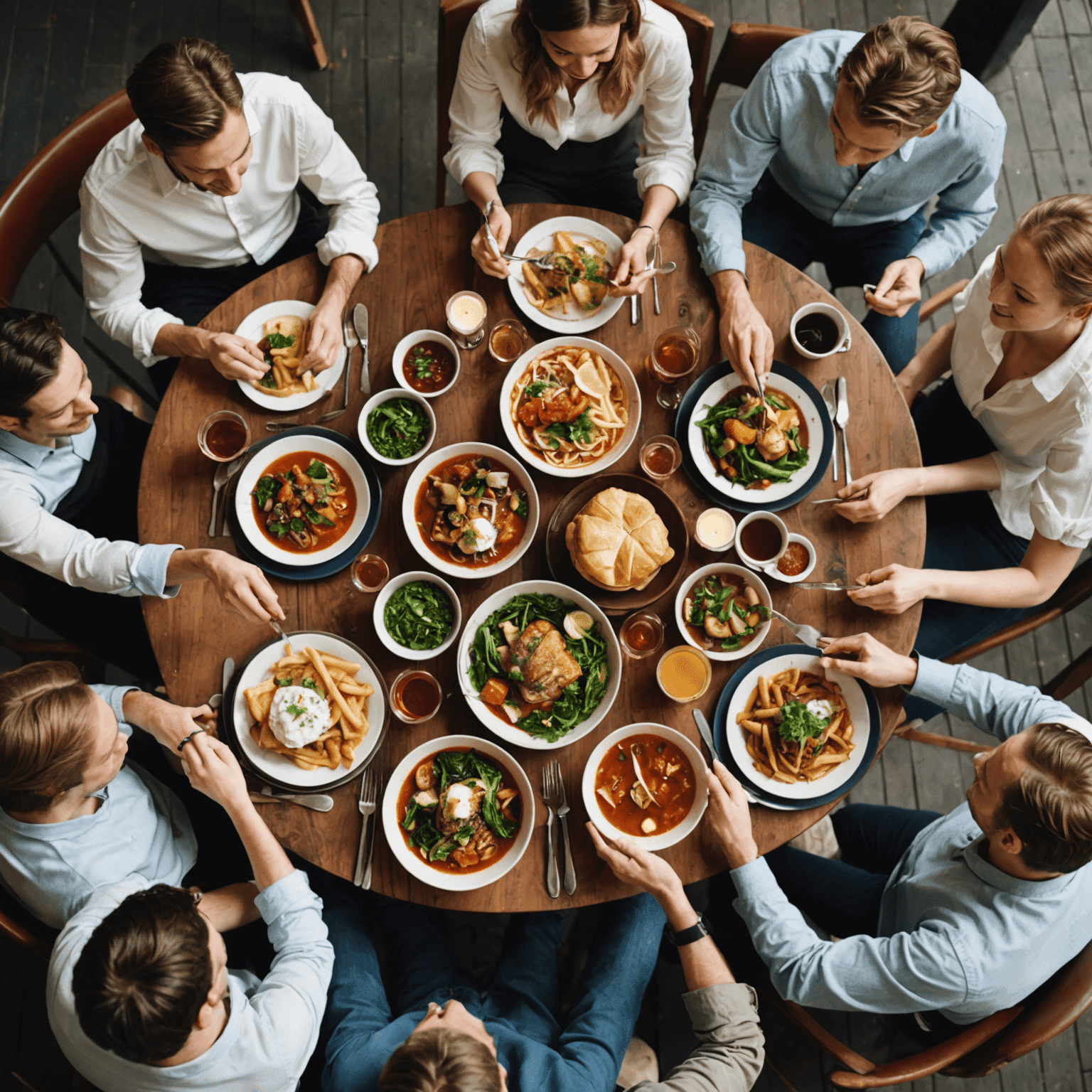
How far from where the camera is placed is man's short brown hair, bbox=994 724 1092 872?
7.06 feet

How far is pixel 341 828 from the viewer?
8.07 ft

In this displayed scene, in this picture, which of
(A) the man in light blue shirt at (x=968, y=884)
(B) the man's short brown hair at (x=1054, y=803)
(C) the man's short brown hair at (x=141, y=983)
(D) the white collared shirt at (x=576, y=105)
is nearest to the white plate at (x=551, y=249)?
(D) the white collared shirt at (x=576, y=105)

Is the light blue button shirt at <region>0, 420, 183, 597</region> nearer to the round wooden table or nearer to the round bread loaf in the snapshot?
the round wooden table

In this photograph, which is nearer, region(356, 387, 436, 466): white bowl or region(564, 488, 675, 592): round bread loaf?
region(564, 488, 675, 592): round bread loaf

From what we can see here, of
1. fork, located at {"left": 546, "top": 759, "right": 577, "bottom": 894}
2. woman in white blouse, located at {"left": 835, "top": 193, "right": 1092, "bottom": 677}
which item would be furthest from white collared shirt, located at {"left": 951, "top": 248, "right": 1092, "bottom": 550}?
fork, located at {"left": 546, "top": 759, "right": 577, "bottom": 894}

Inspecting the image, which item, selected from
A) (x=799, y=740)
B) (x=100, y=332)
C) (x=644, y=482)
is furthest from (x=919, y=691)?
(x=100, y=332)

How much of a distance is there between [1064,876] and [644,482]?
1713mm

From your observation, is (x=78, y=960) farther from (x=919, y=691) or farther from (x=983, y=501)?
(x=983, y=501)

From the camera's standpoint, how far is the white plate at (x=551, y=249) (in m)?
2.82

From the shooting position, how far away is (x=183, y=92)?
2.42 metres

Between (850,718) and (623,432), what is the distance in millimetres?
1202

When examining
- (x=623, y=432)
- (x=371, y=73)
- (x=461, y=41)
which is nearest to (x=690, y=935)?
(x=623, y=432)

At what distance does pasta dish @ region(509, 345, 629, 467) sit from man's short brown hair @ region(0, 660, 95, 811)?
5.23 ft

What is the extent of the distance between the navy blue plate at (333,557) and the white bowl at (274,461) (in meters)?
0.01
